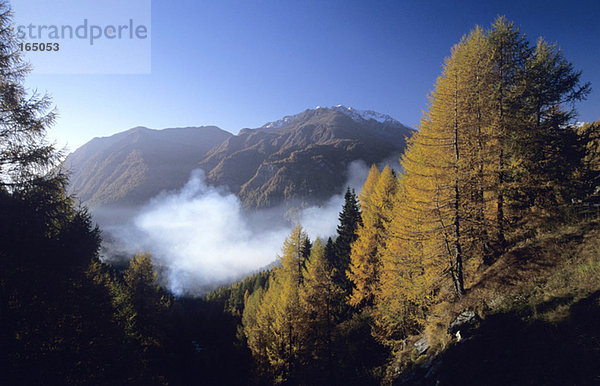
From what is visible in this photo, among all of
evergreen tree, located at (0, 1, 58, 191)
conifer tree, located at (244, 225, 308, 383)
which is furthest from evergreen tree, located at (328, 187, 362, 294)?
evergreen tree, located at (0, 1, 58, 191)

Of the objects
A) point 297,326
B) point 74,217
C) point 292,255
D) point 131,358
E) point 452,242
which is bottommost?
point 297,326

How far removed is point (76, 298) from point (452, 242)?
56.2ft

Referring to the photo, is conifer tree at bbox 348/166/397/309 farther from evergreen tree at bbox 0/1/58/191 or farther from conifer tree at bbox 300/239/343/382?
evergreen tree at bbox 0/1/58/191

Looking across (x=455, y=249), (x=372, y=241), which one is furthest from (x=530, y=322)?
(x=372, y=241)

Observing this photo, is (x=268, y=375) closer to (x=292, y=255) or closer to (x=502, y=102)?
(x=292, y=255)

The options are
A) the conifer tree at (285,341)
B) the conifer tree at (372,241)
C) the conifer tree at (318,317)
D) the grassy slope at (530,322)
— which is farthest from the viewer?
the conifer tree at (285,341)

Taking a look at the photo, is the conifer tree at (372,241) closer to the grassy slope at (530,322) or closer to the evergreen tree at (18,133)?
the grassy slope at (530,322)

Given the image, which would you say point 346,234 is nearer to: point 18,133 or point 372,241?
point 372,241

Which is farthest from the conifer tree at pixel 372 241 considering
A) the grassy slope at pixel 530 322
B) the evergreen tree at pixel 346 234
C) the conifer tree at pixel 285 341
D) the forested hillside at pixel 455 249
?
the evergreen tree at pixel 346 234

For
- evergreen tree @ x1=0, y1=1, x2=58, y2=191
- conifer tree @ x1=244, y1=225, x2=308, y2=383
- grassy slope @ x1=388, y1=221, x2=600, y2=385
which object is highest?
evergreen tree @ x1=0, y1=1, x2=58, y2=191

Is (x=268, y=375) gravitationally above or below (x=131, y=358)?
below

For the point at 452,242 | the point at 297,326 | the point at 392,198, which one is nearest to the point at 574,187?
the point at 452,242

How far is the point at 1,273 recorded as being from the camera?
6.92m

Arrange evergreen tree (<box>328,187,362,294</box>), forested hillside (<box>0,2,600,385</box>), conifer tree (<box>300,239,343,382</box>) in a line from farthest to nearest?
evergreen tree (<box>328,187,362,294</box>) < conifer tree (<box>300,239,343,382</box>) < forested hillside (<box>0,2,600,385</box>)
